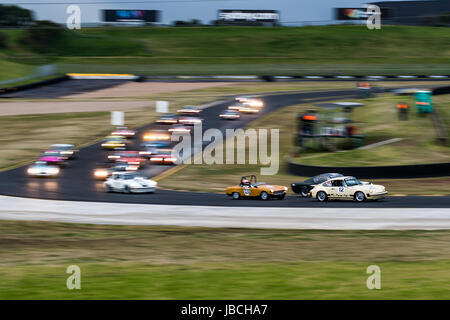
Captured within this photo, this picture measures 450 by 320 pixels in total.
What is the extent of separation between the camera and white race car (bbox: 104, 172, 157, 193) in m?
28.8

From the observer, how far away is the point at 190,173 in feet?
118

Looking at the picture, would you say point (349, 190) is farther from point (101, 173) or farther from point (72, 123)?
point (72, 123)

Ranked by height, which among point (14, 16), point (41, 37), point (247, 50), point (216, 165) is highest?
point (14, 16)

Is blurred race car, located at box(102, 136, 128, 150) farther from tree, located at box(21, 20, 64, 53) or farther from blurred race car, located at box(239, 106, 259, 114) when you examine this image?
tree, located at box(21, 20, 64, 53)

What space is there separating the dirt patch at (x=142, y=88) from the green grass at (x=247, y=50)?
8.60 metres

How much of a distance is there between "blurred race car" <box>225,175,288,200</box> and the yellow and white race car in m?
1.26

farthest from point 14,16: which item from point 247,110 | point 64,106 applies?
point 247,110

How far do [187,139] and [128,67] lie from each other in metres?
44.8

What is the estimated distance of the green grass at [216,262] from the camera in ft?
29.9

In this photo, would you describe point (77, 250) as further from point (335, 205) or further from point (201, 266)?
point (335, 205)

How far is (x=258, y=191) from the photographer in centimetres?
2655

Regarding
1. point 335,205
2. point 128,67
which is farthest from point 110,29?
point 335,205

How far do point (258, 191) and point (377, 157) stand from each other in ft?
36.0
